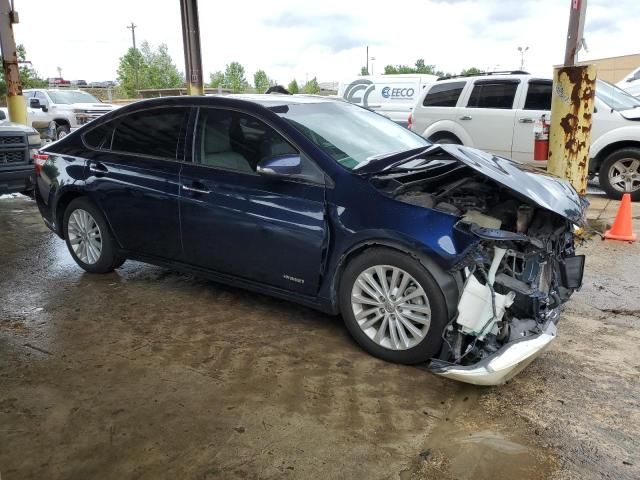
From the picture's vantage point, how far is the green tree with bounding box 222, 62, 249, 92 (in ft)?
193

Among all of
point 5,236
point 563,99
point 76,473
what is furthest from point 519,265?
point 5,236

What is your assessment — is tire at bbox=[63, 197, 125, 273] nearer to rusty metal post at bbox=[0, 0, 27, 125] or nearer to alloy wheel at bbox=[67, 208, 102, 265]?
alloy wheel at bbox=[67, 208, 102, 265]

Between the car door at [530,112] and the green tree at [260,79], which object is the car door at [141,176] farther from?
the green tree at [260,79]

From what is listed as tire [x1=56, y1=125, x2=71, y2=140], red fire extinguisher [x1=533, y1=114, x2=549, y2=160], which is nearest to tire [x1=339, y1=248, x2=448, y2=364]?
red fire extinguisher [x1=533, y1=114, x2=549, y2=160]

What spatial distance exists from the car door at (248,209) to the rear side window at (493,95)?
661 cm

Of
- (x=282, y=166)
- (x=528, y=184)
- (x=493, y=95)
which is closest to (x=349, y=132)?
(x=282, y=166)

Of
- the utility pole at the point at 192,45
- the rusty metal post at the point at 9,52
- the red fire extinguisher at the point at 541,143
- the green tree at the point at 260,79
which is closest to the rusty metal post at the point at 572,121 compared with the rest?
the red fire extinguisher at the point at 541,143

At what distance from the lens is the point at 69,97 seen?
19.2 m

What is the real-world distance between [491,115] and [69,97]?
50.8 feet

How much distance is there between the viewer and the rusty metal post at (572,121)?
6.45m

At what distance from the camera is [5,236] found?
667 centimetres

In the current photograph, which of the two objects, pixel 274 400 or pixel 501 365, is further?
pixel 274 400

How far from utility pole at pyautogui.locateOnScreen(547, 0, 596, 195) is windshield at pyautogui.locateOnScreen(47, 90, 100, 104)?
55.8ft

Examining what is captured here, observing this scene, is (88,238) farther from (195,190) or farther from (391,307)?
(391,307)
